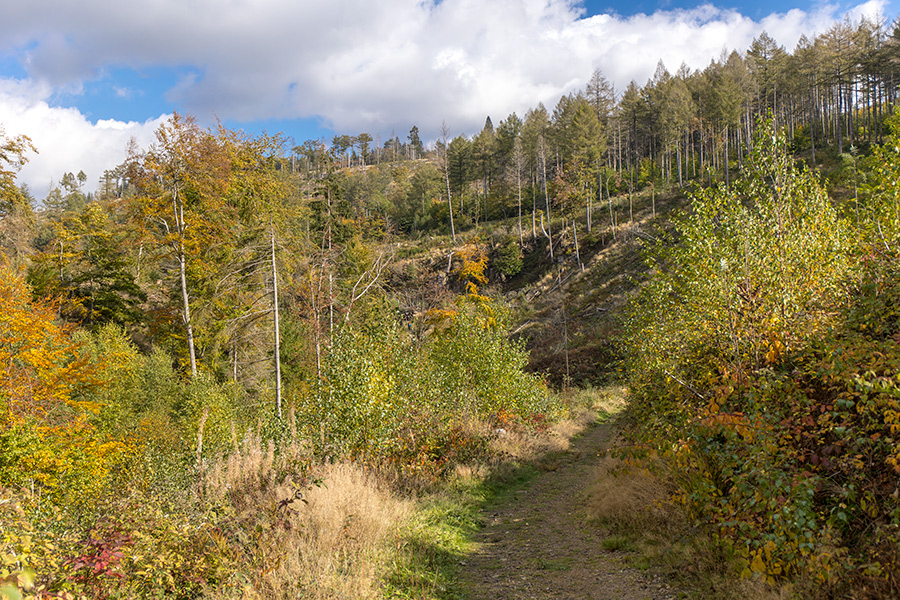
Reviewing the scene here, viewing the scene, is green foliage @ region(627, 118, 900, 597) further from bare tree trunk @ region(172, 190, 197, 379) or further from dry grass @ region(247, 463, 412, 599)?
bare tree trunk @ region(172, 190, 197, 379)

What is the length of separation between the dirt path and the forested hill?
1.13 m

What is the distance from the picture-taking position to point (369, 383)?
373 inches

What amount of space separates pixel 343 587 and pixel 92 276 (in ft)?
97.3

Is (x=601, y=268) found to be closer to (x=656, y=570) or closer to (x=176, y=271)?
(x=176, y=271)

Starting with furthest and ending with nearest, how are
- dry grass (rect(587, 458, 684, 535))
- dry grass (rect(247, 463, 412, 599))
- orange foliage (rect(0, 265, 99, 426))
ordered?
orange foliage (rect(0, 265, 99, 426)) → dry grass (rect(587, 458, 684, 535)) → dry grass (rect(247, 463, 412, 599))

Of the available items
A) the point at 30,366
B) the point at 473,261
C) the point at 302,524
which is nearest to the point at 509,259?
the point at 473,261

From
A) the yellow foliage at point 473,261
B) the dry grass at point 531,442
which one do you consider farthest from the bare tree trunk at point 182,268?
the yellow foliage at point 473,261

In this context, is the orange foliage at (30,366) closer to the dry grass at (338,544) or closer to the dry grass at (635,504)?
the dry grass at (338,544)

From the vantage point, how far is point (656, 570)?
639 centimetres

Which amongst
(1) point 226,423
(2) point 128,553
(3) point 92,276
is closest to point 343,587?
(2) point 128,553

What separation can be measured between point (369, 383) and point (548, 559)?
4422 millimetres

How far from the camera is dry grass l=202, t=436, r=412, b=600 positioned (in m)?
4.89

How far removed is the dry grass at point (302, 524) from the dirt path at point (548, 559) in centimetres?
150

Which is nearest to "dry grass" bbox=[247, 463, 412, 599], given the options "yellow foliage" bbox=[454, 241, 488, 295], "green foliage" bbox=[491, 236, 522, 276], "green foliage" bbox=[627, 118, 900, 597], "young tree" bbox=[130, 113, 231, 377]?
"green foliage" bbox=[627, 118, 900, 597]
